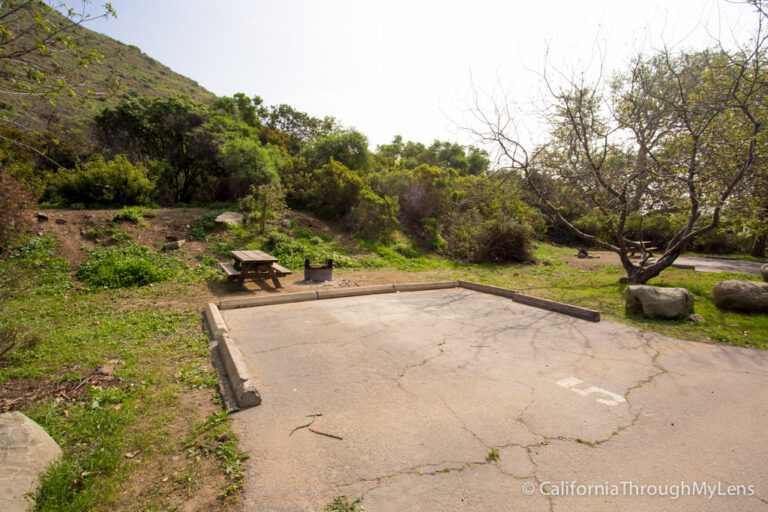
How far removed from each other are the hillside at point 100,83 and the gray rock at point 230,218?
162 inches

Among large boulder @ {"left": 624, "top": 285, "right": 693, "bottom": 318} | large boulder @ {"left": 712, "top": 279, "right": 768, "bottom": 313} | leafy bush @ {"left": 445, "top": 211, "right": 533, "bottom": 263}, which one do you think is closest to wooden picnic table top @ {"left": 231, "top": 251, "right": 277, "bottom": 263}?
large boulder @ {"left": 624, "top": 285, "right": 693, "bottom": 318}

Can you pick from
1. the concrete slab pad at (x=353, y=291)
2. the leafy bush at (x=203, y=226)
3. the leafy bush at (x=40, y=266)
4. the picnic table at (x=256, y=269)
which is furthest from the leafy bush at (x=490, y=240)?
the leafy bush at (x=40, y=266)

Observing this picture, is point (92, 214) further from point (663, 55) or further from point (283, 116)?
point (283, 116)

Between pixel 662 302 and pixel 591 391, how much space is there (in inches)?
144

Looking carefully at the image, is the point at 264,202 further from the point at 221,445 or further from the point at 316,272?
the point at 221,445

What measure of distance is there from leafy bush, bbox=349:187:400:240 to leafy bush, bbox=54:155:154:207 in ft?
25.0

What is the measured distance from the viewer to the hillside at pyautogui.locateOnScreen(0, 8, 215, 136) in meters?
3.31

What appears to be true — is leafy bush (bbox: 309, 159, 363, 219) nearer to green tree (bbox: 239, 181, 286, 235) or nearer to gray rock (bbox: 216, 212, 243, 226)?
green tree (bbox: 239, 181, 286, 235)

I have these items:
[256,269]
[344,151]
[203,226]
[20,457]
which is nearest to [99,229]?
[203,226]

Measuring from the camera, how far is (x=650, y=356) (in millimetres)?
4188

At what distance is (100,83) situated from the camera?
3432 mm

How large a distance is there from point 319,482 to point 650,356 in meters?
4.21

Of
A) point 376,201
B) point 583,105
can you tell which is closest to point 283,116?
point 376,201

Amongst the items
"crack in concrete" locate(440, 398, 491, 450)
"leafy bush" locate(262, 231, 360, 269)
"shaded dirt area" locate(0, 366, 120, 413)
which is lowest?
"shaded dirt area" locate(0, 366, 120, 413)
